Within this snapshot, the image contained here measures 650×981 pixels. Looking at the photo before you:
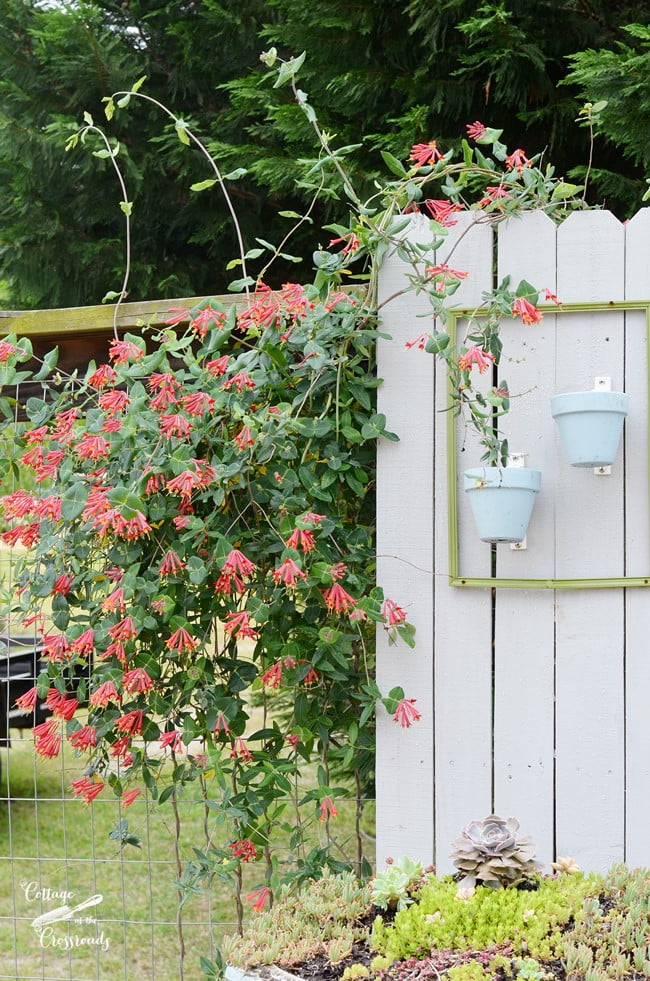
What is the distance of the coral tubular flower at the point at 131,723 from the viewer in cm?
213

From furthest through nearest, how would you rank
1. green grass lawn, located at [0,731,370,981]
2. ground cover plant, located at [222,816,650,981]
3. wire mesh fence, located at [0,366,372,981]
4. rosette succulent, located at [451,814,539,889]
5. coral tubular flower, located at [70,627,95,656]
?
green grass lawn, located at [0,731,370,981] < wire mesh fence, located at [0,366,372,981] < coral tubular flower, located at [70,627,95,656] < rosette succulent, located at [451,814,539,889] < ground cover plant, located at [222,816,650,981]

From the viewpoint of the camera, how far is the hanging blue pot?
189 cm

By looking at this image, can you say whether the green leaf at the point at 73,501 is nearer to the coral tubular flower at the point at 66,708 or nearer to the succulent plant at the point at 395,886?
the coral tubular flower at the point at 66,708

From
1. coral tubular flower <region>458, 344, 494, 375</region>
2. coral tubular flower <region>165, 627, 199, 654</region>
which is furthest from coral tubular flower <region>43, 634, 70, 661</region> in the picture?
coral tubular flower <region>458, 344, 494, 375</region>

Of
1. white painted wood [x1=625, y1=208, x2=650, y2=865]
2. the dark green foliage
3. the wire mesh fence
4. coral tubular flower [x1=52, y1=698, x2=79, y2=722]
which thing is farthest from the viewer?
the wire mesh fence

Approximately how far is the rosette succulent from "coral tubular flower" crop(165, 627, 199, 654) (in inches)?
25.2

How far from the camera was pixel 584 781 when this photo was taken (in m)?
1.97

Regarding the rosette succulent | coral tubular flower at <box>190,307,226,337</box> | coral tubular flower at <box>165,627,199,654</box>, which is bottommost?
the rosette succulent

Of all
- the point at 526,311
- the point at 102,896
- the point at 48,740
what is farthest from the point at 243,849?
the point at 102,896

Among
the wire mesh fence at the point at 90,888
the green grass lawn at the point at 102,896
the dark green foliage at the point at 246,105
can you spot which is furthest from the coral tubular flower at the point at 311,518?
the green grass lawn at the point at 102,896

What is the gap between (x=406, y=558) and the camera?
2074mm

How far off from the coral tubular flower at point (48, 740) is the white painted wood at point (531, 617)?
0.92m

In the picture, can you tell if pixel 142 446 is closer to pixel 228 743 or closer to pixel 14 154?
pixel 228 743

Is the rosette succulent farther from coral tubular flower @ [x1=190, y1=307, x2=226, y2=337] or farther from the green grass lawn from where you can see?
the green grass lawn
